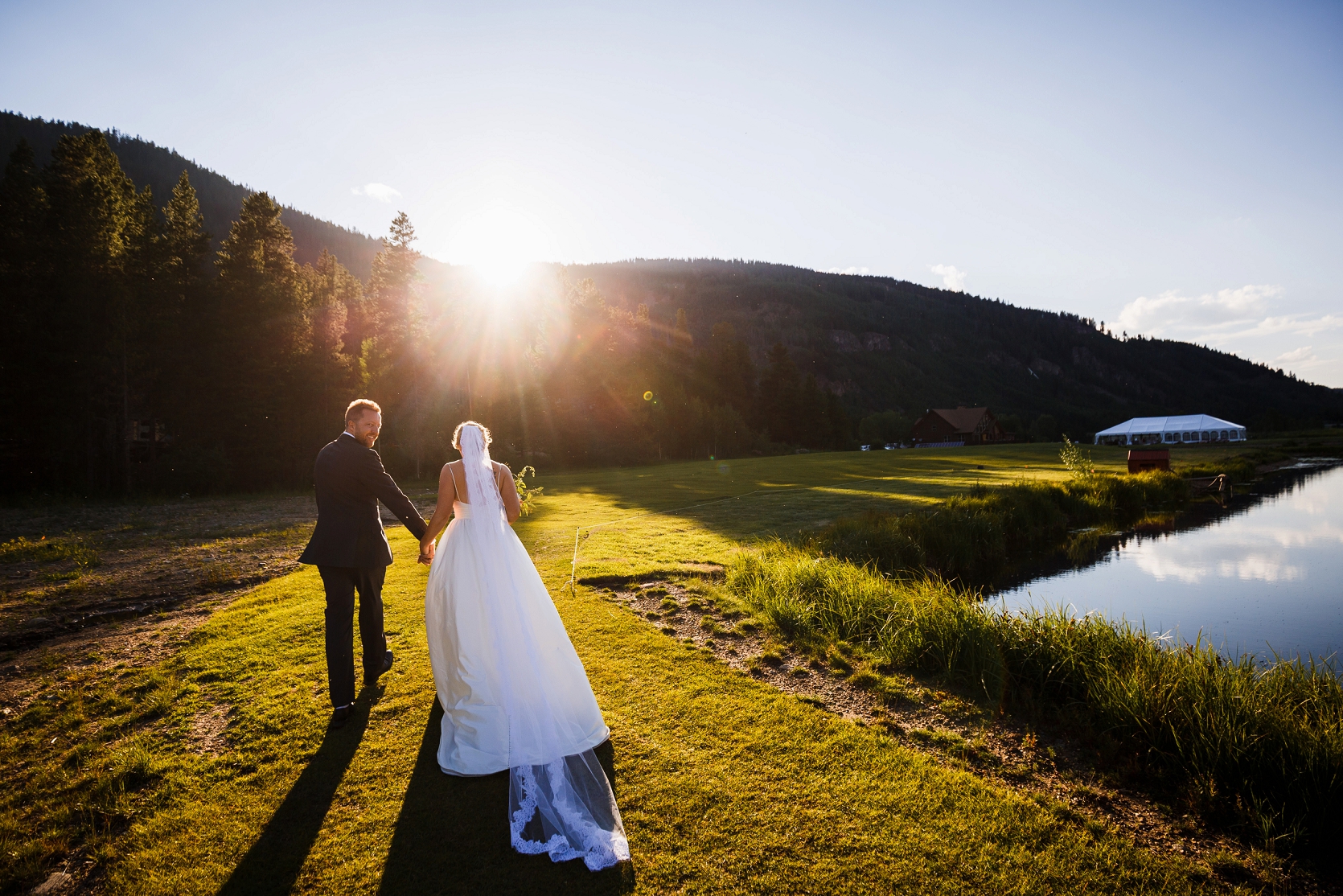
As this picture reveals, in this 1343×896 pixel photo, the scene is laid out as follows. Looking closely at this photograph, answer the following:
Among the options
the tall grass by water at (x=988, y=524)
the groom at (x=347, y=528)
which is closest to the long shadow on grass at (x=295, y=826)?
the groom at (x=347, y=528)

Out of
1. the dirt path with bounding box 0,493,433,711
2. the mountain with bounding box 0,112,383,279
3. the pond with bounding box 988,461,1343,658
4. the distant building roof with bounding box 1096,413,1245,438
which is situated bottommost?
the pond with bounding box 988,461,1343,658

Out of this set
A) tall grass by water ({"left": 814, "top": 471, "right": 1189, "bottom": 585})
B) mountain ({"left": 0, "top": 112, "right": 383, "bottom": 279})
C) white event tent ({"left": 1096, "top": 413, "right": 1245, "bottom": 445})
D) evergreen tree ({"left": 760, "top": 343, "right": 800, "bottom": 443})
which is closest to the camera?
tall grass by water ({"left": 814, "top": 471, "right": 1189, "bottom": 585})

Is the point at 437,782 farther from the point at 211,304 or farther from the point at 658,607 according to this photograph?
the point at 211,304

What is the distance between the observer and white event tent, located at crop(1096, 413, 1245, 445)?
8062cm

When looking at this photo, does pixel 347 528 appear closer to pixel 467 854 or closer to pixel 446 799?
pixel 446 799

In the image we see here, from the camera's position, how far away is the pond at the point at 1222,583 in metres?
10.7

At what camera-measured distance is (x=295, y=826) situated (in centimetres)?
405

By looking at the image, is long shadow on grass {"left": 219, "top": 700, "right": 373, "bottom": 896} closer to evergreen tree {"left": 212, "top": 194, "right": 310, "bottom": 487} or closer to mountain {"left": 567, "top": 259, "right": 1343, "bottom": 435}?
evergreen tree {"left": 212, "top": 194, "right": 310, "bottom": 487}

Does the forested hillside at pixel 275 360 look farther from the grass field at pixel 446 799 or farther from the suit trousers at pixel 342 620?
the suit trousers at pixel 342 620

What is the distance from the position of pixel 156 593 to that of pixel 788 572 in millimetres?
11313

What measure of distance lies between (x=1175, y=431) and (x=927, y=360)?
93.8m

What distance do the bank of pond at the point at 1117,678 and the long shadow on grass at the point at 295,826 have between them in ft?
16.7

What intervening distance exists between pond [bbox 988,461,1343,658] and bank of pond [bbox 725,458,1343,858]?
1017mm

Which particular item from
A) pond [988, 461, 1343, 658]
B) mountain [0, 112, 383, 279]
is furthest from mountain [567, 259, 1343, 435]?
pond [988, 461, 1343, 658]
